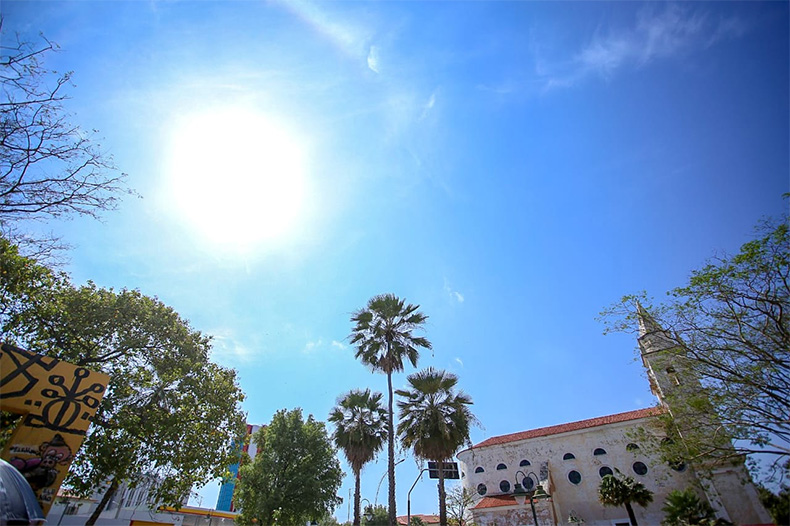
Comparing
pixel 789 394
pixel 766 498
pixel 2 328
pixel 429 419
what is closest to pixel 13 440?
pixel 2 328

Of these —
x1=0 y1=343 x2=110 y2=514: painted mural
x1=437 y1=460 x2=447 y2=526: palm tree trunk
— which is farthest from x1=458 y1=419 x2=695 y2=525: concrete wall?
x1=0 y1=343 x2=110 y2=514: painted mural

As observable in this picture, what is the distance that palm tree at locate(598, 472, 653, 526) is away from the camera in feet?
68.1

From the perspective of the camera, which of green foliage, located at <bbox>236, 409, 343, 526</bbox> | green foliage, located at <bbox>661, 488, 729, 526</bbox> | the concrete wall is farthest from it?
the concrete wall

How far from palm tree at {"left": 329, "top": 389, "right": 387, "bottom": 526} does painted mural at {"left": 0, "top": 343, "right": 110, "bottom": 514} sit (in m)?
15.6

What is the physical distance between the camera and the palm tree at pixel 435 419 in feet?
64.9

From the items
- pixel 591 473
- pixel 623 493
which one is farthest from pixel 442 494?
pixel 591 473

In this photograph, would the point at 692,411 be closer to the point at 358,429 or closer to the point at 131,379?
the point at 358,429

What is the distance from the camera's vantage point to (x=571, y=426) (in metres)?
29.3

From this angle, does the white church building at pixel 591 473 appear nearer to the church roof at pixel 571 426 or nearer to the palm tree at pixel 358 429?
the church roof at pixel 571 426

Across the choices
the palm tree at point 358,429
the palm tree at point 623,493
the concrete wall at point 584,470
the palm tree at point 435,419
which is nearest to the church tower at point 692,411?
the concrete wall at point 584,470

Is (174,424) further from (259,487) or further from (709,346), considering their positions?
(709,346)

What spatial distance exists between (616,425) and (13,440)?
33.1 meters

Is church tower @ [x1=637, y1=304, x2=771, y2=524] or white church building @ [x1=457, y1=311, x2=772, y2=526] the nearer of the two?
church tower @ [x1=637, y1=304, x2=771, y2=524]

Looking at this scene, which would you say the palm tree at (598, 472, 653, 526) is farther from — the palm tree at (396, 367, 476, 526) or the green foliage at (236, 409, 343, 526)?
the green foliage at (236, 409, 343, 526)
